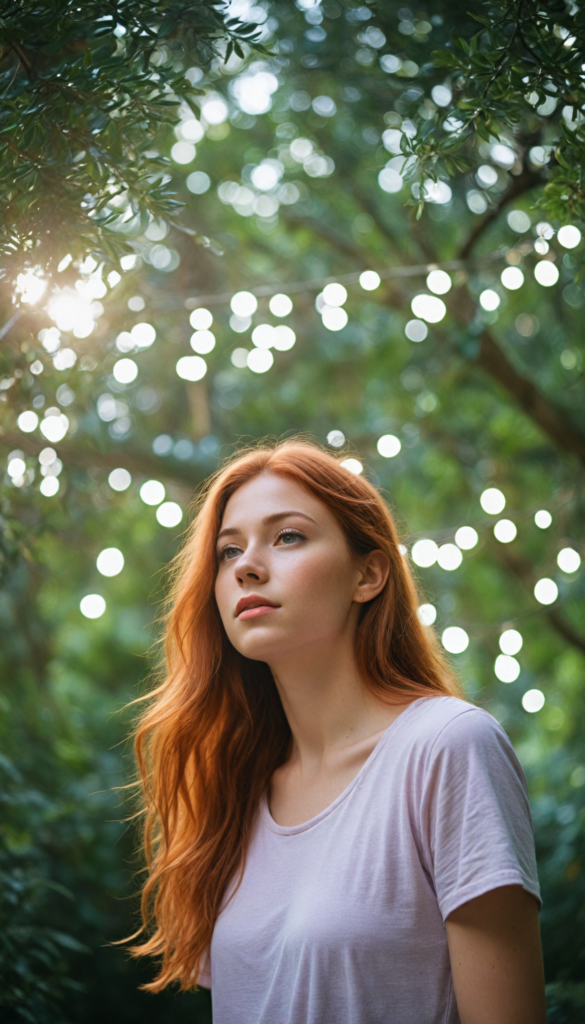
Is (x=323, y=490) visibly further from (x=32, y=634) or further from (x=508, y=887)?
(x=32, y=634)

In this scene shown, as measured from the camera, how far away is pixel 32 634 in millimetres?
3619

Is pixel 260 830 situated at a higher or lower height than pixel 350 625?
lower

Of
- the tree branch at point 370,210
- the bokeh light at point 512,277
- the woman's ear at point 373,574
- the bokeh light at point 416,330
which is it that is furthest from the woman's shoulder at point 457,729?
the tree branch at point 370,210

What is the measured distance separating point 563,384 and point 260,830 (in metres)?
2.78

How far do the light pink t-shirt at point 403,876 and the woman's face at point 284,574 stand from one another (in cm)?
23

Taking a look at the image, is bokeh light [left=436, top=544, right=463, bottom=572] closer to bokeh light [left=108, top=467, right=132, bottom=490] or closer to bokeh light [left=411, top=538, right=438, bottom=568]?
bokeh light [left=411, top=538, right=438, bottom=568]

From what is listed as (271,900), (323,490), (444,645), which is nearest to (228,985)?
(271,900)

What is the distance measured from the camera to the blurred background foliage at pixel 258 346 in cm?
125

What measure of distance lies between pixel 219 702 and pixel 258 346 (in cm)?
120

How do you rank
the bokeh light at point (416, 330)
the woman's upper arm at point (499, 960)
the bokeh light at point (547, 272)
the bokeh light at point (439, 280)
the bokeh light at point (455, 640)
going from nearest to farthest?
the woman's upper arm at point (499, 960), the bokeh light at point (547, 272), the bokeh light at point (439, 280), the bokeh light at point (455, 640), the bokeh light at point (416, 330)

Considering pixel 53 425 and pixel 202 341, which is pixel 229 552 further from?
pixel 202 341

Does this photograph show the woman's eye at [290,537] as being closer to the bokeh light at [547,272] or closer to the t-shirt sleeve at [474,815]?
the t-shirt sleeve at [474,815]

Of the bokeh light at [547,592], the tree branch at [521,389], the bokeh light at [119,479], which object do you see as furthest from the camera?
the bokeh light at [119,479]

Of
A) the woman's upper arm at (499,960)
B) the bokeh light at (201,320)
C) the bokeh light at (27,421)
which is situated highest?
the bokeh light at (201,320)
